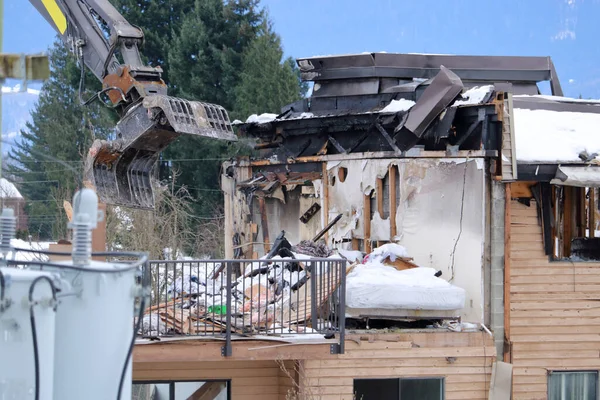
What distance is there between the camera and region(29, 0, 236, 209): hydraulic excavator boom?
12.1m

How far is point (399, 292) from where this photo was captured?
46.8 ft

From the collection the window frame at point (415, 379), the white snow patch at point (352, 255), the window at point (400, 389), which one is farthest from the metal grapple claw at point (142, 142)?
the window at point (400, 389)

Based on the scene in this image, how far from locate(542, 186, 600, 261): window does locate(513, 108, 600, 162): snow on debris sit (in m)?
0.94

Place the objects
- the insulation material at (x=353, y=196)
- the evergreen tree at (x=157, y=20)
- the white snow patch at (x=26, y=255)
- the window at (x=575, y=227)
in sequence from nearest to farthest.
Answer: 1. the white snow patch at (x=26, y=255)
2. the window at (x=575, y=227)
3. the insulation material at (x=353, y=196)
4. the evergreen tree at (x=157, y=20)

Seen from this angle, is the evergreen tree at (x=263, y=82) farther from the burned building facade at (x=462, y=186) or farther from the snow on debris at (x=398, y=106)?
the snow on debris at (x=398, y=106)

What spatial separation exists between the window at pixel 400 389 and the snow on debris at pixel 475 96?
459 centimetres

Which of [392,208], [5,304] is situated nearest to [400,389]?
[392,208]

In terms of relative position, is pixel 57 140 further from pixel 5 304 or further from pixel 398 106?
pixel 5 304

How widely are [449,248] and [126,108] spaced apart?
626 centimetres

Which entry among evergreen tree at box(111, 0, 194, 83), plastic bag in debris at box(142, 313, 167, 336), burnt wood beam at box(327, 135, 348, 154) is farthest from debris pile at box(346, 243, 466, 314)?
evergreen tree at box(111, 0, 194, 83)

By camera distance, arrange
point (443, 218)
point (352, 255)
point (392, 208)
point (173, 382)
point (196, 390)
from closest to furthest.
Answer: point (173, 382)
point (196, 390)
point (443, 218)
point (352, 255)
point (392, 208)

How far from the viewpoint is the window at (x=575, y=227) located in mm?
16766

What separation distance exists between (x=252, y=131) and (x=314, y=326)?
7.86 metres

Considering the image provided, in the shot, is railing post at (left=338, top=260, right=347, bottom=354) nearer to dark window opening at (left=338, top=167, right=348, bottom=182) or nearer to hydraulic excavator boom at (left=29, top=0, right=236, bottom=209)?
hydraulic excavator boom at (left=29, top=0, right=236, bottom=209)
